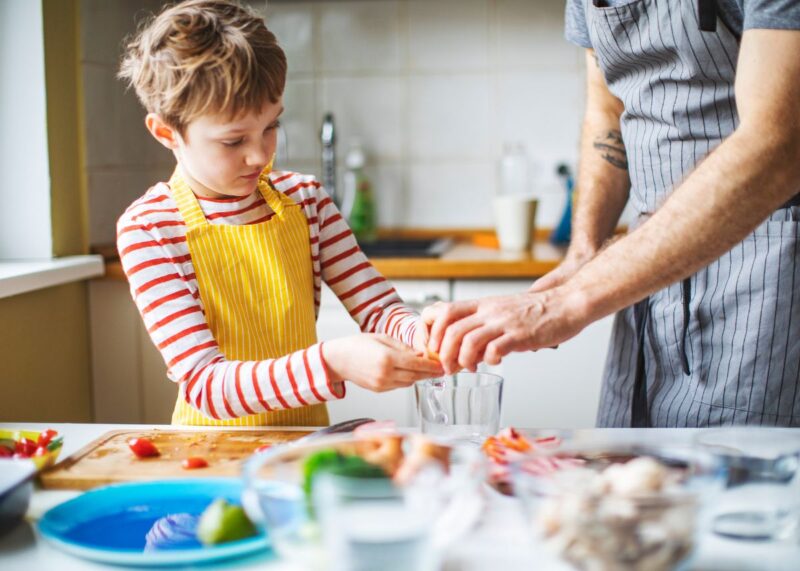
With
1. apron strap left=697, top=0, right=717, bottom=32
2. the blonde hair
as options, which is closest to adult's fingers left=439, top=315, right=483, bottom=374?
the blonde hair

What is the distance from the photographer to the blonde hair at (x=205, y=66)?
111 cm

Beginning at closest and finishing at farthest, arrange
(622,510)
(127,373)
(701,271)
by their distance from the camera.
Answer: (622,510) < (701,271) < (127,373)

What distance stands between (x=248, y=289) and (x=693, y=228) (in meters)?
0.59

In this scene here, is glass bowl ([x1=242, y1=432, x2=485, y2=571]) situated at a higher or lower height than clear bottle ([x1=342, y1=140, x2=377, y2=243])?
lower

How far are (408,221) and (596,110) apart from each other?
1109 mm

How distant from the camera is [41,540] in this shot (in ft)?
2.48

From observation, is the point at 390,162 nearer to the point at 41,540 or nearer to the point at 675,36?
the point at 675,36

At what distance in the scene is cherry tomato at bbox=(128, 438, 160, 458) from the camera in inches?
37.9

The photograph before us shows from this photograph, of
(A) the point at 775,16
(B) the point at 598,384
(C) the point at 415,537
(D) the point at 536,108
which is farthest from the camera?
(D) the point at 536,108

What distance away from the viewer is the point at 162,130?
117 cm

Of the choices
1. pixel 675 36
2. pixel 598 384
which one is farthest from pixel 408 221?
pixel 675 36

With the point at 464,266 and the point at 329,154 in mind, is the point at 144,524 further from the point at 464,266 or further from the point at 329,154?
the point at 329,154

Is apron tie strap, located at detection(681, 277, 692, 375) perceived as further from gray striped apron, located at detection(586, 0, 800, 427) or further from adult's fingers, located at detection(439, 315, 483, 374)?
adult's fingers, located at detection(439, 315, 483, 374)

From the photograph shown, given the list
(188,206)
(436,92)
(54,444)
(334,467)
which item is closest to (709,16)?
(188,206)
